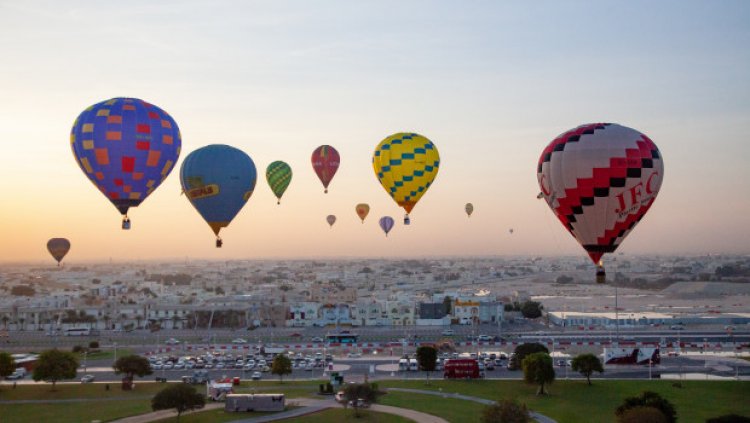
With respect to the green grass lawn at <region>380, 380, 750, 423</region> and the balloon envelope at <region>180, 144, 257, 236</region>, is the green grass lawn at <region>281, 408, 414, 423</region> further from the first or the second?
the balloon envelope at <region>180, 144, 257, 236</region>

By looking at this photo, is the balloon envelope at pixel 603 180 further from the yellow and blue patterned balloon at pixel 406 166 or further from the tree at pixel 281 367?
the tree at pixel 281 367

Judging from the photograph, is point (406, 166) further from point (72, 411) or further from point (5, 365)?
point (5, 365)

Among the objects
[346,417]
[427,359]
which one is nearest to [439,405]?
[346,417]

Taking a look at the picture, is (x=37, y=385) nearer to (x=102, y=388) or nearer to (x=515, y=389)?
(x=102, y=388)

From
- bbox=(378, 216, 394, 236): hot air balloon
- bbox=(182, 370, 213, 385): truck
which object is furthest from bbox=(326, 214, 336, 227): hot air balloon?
bbox=(182, 370, 213, 385): truck

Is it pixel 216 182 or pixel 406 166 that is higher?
pixel 406 166

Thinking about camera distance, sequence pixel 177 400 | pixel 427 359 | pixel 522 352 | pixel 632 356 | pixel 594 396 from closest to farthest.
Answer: pixel 177 400, pixel 594 396, pixel 427 359, pixel 522 352, pixel 632 356
